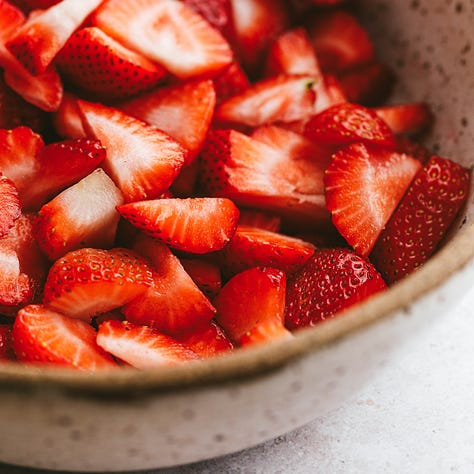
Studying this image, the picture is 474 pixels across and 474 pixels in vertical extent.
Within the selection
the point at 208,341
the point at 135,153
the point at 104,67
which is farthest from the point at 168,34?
the point at 208,341

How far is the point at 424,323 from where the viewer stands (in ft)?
2.24

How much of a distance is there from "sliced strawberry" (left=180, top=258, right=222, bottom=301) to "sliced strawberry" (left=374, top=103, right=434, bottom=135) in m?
0.39

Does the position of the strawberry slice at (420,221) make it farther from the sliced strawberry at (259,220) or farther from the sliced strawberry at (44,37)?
the sliced strawberry at (44,37)

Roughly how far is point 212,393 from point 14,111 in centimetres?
60

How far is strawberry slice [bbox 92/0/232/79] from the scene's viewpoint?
1043mm

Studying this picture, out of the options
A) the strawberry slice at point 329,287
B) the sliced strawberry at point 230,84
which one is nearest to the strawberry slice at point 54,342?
the strawberry slice at point 329,287

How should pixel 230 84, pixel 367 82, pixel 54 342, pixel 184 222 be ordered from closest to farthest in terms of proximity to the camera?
1. pixel 54 342
2. pixel 184 222
3. pixel 230 84
4. pixel 367 82

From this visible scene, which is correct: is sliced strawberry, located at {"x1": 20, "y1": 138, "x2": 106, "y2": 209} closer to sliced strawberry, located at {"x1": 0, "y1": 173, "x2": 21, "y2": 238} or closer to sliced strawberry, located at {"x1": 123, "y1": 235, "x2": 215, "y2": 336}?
sliced strawberry, located at {"x1": 0, "y1": 173, "x2": 21, "y2": 238}

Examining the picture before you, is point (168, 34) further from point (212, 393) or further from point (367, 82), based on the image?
point (212, 393)

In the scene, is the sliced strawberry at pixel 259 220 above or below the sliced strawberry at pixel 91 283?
above

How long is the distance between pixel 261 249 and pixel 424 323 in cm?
29

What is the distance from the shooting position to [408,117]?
46.4 inches

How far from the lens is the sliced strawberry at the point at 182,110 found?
102 centimetres

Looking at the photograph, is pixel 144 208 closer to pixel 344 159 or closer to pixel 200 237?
pixel 200 237
